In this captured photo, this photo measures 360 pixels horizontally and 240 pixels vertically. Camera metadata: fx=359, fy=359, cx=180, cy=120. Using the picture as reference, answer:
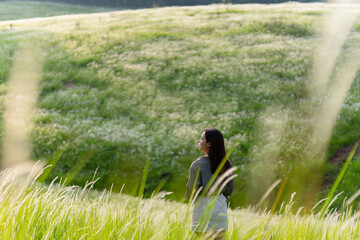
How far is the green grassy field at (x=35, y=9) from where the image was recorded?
335ft

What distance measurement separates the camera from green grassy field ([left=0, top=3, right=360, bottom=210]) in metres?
17.2

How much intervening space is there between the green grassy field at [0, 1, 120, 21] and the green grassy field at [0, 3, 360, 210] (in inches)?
2701

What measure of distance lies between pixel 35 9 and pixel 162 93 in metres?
107

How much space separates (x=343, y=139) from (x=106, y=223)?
1677 cm

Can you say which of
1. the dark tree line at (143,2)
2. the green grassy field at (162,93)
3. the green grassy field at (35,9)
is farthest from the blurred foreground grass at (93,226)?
the dark tree line at (143,2)

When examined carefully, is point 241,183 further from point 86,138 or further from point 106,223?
point 106,223

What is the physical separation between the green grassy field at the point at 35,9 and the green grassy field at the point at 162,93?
68.6 m

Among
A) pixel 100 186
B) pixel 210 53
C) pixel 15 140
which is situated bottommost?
pixel 100 186

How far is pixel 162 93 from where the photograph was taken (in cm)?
2428

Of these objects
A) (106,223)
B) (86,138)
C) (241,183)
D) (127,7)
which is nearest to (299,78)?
(241,183)

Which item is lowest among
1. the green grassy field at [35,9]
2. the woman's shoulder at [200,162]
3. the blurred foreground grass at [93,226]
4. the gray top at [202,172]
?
the gray top at [202,172]

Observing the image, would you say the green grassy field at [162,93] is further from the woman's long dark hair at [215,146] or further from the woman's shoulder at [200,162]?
the woman's long dark hair at [215,146]

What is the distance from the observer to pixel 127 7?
5059 inches

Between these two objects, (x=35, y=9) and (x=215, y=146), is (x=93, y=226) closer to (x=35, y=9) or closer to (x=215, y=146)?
(x=215, y=146)
